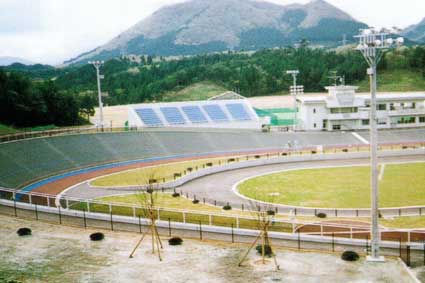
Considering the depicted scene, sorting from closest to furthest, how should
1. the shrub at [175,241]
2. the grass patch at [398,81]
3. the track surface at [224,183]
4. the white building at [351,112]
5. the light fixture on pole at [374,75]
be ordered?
the light fixture on pole at [374,75] → the shrub at [175,241] → the track surface at [224,183] → the white building at [351,112] → the grass patch at [398,81]

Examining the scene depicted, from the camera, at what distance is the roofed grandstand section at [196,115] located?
90.1m

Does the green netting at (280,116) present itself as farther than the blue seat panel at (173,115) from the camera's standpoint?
Yes

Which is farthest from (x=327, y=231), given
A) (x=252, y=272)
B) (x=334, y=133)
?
(x=334, y=133)

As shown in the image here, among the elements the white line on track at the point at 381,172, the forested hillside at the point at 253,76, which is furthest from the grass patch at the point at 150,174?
the forested hillside at the point at 253,76

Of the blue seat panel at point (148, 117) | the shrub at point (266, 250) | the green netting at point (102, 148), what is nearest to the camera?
the shrub at point (266, 250)

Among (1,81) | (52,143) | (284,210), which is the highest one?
(1,81)

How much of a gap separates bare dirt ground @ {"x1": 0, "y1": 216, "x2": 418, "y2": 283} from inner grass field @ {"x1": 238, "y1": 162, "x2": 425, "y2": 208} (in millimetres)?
16985

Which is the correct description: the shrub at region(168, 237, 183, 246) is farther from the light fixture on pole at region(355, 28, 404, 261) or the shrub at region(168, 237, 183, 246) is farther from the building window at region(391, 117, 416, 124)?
the building window at region(391, 117, 416, 124)

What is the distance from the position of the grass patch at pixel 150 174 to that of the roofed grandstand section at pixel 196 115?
2241cm

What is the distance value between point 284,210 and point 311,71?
422 ft

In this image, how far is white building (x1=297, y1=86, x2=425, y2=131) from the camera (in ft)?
293

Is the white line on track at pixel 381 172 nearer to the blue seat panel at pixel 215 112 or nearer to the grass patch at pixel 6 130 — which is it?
the blue seat panel at pixel 215 112

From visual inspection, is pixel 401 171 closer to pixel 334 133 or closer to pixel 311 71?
pixel 334 133

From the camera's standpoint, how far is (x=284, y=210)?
1631 inches
